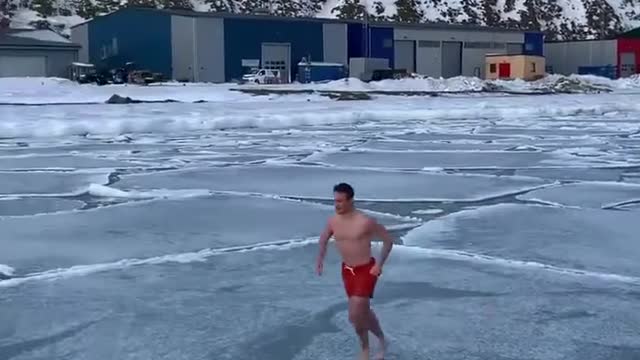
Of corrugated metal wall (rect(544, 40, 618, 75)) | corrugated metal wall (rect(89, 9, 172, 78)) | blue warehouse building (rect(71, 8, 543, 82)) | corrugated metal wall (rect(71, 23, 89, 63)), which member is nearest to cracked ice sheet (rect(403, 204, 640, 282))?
blue warehouse building (rect(71, 8, 543, 82))

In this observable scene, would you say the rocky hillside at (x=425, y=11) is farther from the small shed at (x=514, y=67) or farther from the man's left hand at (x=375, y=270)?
the man's left hand at (x=375, y=270)

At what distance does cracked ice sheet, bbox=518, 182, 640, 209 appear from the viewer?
279 inches

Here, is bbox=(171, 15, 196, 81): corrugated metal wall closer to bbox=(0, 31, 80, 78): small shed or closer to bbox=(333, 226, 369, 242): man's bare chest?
bbox=(0, 31, 80, 78): small shed

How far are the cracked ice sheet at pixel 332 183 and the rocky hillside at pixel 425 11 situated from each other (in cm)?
5238

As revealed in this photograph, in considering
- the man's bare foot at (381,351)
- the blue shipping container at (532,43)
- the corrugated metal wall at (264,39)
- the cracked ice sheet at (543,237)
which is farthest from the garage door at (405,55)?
the man's bare foot at (381,351)

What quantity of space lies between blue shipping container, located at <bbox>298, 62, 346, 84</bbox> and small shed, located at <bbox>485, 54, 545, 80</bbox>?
862cm

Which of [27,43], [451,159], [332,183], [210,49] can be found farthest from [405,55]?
[332,183]

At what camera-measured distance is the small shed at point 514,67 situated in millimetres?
44438

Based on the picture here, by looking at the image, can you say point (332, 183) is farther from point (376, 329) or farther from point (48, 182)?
point (376, 329)

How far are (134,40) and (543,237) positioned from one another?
37999 millimetres

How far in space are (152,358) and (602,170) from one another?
6.95m

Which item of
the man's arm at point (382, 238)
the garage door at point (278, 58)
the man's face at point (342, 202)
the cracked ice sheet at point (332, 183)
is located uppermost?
the garage door at point (278, 58)

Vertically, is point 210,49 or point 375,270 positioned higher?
point 210,49

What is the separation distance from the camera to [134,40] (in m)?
41.9
